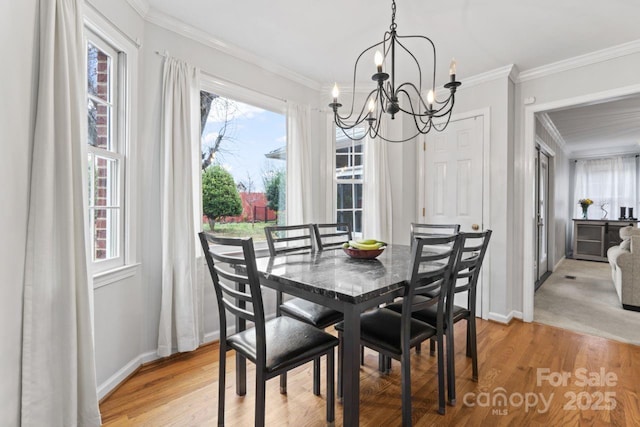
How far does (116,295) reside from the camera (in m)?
2.07

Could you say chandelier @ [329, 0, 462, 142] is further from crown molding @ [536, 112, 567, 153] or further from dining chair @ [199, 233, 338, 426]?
crown molding @ [536, 112, 567, 153]

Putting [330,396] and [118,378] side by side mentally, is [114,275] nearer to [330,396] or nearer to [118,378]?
[118,378]

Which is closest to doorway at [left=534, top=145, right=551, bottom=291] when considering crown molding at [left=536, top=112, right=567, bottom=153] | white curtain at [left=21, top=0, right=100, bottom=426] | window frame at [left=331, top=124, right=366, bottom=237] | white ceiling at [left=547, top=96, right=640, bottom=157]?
crown molding at [left=536, top=112, right=567, bottom=153]

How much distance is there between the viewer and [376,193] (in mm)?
3709

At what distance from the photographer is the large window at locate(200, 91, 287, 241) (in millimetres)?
2840

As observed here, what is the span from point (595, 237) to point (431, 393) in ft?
23.4

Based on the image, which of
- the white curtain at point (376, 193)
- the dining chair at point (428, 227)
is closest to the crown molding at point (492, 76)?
the white curtain at point (376, 193)

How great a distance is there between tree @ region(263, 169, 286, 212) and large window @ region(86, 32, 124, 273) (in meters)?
1.41

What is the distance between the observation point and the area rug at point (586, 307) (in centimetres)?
306

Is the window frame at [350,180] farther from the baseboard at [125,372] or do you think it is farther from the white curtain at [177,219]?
the baseboard at [125,372]

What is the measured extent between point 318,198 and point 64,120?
2480mm

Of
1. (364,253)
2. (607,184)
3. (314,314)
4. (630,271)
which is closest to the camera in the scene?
(314,314)

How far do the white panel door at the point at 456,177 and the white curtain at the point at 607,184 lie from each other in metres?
5.91

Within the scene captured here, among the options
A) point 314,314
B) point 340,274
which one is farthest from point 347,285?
point 314,314
